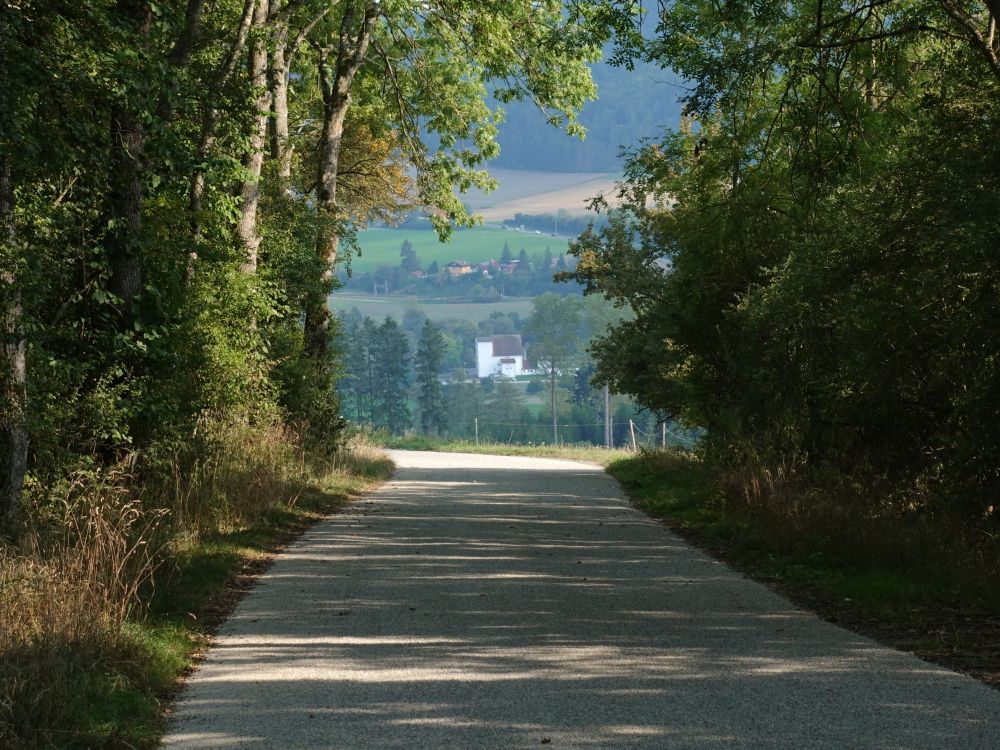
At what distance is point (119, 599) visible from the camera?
29.6 feet

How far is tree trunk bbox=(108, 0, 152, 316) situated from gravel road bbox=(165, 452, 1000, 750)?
13.9ft

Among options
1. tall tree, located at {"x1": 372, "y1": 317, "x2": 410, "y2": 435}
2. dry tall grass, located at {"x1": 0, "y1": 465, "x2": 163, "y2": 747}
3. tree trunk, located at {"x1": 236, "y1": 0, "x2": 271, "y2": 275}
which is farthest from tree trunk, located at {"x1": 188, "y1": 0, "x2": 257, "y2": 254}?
tall tree, located at {"x1": 372, "y1": 317, "x2": 410, "y2": 435}

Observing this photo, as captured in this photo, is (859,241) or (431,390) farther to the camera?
(431,390)

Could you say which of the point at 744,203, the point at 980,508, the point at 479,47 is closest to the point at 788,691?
the point at 980,508

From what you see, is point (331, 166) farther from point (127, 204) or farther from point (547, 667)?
point (547, 667)

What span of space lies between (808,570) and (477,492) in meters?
12.7

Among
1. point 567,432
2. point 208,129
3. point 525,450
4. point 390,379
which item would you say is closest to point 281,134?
point 208,129

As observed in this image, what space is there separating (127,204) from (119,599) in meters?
7.66

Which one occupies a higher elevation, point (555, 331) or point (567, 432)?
point (555, 331)

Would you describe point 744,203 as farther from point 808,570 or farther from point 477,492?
point 477,492

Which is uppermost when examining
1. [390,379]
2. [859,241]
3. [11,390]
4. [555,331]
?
[555,331]

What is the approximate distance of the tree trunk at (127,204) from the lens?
15.1 metres

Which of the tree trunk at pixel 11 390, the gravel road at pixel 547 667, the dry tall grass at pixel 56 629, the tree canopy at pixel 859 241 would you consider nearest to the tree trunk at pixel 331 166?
the tree canopy at pixel 859 241

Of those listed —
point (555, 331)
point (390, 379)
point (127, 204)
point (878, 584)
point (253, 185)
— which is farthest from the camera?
point (555, 331)
